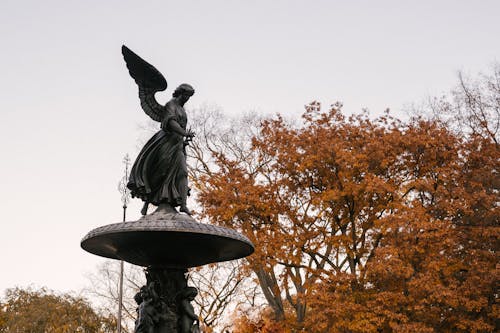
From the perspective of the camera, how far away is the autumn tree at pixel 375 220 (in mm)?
14258

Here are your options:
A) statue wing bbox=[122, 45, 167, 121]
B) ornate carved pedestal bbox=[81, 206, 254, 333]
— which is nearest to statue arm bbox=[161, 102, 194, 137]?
statue wing bbox=[122, 45, 167, 121]

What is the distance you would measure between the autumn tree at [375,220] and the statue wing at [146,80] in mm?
8715

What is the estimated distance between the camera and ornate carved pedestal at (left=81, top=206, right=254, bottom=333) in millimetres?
6484

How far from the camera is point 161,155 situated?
7.90 metres

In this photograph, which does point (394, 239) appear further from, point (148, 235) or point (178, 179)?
point (148, 235)

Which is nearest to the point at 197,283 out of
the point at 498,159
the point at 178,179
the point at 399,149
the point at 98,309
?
the point at 98,309

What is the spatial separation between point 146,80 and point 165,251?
263 centimetres

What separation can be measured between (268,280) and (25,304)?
1823 centimetres

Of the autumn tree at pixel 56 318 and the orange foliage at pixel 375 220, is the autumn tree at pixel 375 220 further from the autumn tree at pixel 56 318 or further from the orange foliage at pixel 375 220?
the autumn tree at pixel 56 318

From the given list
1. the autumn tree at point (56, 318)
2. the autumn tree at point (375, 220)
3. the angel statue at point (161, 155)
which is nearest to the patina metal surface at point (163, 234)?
the angel statue at point (161, 155)

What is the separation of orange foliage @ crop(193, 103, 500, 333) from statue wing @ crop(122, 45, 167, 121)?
8.77 meters

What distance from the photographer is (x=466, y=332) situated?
15281mm

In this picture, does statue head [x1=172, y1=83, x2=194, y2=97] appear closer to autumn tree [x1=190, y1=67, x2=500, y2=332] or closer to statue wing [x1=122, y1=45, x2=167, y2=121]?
statue wing [x1=122, y1=45, x2=167, y2=121]

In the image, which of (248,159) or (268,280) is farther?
(248,159)
